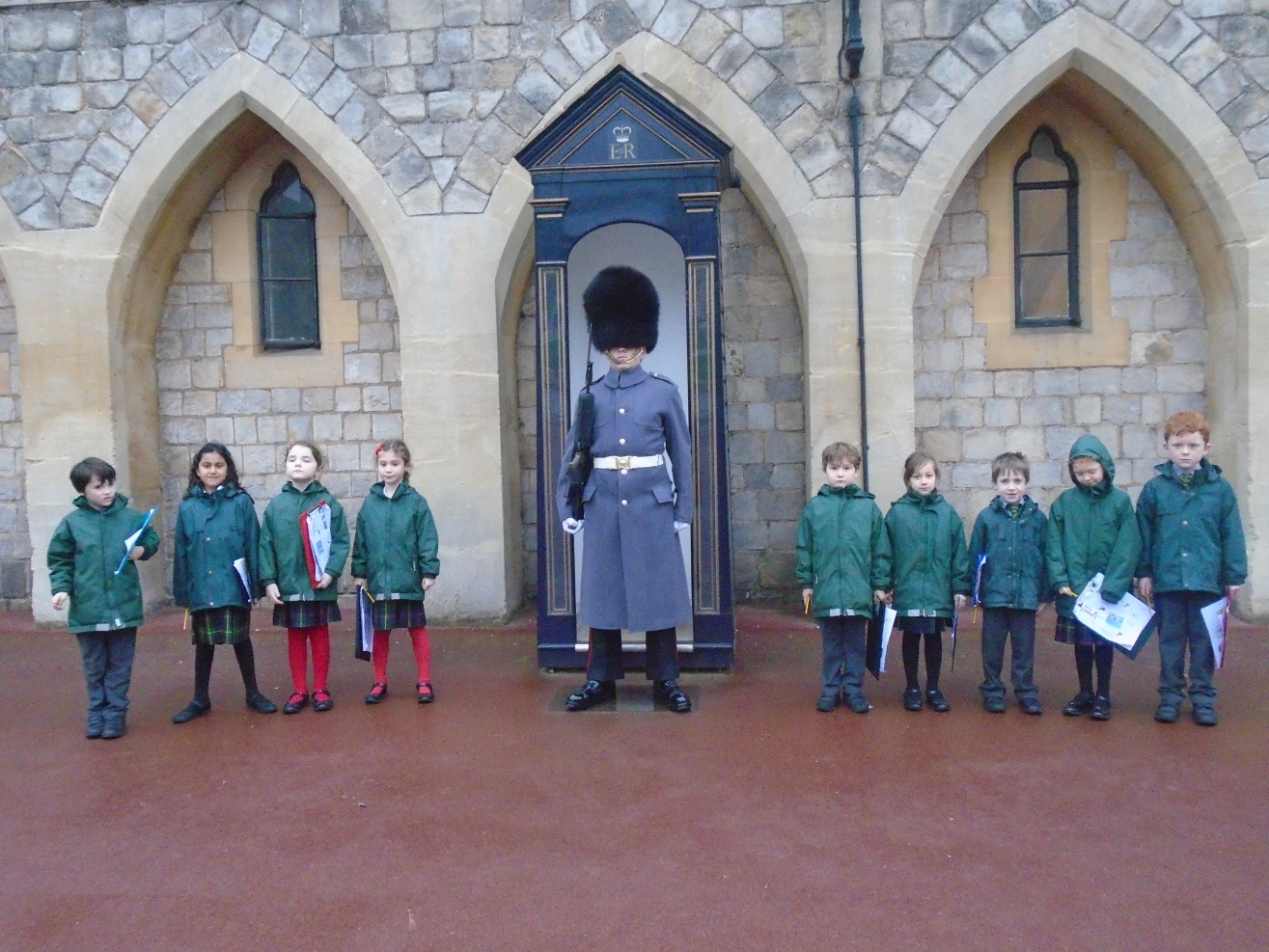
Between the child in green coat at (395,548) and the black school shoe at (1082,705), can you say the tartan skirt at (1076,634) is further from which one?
the child in green coat at (395,548)

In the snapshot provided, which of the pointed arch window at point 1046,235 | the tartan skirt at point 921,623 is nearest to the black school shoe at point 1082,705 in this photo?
the tartan skirt at point 921,623

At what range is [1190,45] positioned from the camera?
5.77 metres

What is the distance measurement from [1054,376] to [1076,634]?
263cm

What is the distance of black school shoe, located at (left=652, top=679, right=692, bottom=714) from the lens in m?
4.50

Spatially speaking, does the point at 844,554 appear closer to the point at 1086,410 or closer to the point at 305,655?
the point at 305,655

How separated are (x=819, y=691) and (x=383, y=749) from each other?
6.48ft

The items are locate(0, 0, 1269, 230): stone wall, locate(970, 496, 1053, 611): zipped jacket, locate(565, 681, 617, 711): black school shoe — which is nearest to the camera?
locate(970, 496, 1053, 611): zipped jacket

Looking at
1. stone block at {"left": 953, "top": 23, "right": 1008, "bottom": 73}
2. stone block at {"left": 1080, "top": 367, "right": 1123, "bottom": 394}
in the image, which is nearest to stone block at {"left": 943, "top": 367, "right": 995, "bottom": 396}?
stone block at {"left": 1080, "top": 367, "right": 1123, "bottom": 394}

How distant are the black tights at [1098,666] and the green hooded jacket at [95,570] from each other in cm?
388

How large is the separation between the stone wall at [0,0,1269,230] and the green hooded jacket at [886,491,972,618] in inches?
94.7

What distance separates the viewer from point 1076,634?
4.27m

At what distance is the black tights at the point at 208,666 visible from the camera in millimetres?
4594

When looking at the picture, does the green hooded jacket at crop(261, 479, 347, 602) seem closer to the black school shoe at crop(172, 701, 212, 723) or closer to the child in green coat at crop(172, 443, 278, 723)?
the child in green coat at crop(172, 443, 278, 723)

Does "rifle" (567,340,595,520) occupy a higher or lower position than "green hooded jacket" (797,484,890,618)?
higher
